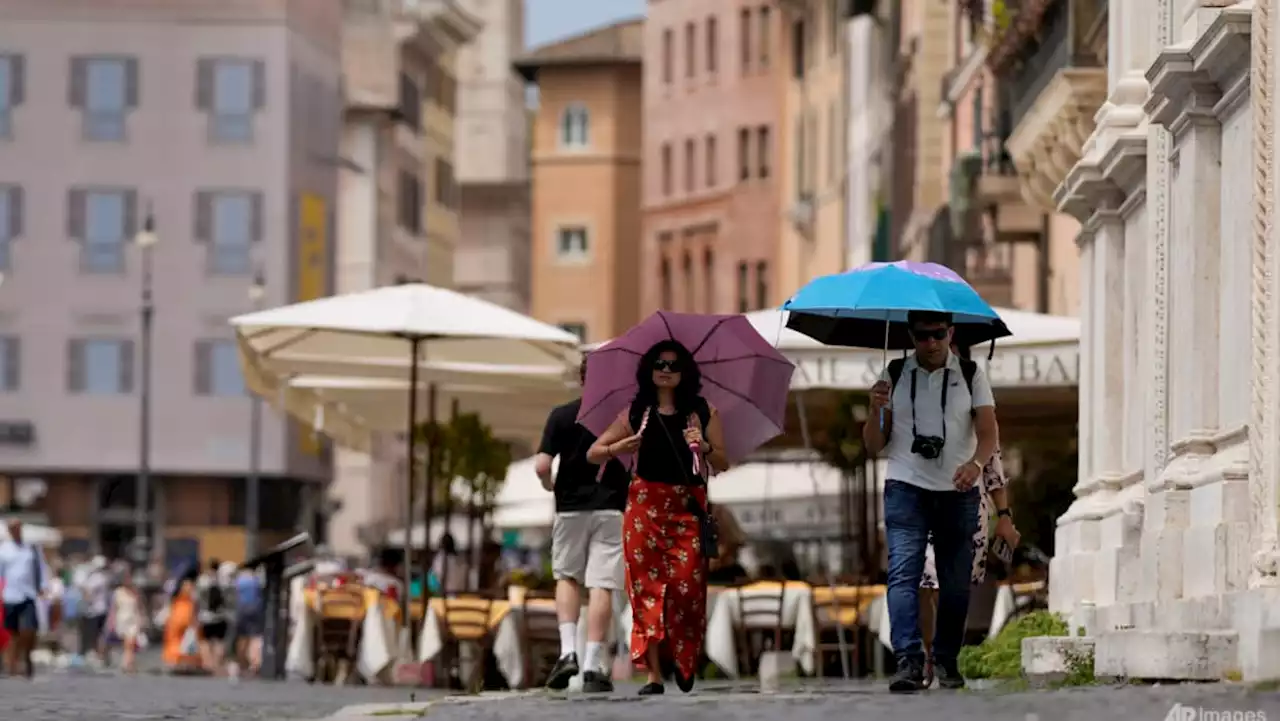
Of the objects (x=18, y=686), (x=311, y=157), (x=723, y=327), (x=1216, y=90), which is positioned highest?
(x=311, y=157)

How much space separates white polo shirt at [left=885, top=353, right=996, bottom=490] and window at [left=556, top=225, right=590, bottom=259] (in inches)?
3950

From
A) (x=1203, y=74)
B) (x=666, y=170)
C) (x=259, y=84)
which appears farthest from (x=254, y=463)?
(x=1203, y=74)

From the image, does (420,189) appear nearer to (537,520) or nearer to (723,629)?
(537,520)

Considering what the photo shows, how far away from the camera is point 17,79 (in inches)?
3538

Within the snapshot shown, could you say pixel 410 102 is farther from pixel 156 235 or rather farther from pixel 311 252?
pixel 156 235

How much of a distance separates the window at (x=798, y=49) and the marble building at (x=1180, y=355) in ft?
218

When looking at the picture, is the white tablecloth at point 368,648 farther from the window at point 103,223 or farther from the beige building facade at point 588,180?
the beige building facade at point 588,180

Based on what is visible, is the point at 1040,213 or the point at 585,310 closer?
the point at 1040,213

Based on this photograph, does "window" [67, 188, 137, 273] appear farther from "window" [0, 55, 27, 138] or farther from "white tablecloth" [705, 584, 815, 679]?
"white tablecloth" [705, 584, 815, 679]

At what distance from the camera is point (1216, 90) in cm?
1616

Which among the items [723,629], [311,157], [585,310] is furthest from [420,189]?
[723,629]

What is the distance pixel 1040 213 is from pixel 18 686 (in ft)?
64.2

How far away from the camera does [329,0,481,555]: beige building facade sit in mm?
103938

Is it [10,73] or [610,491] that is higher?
[10,73]
